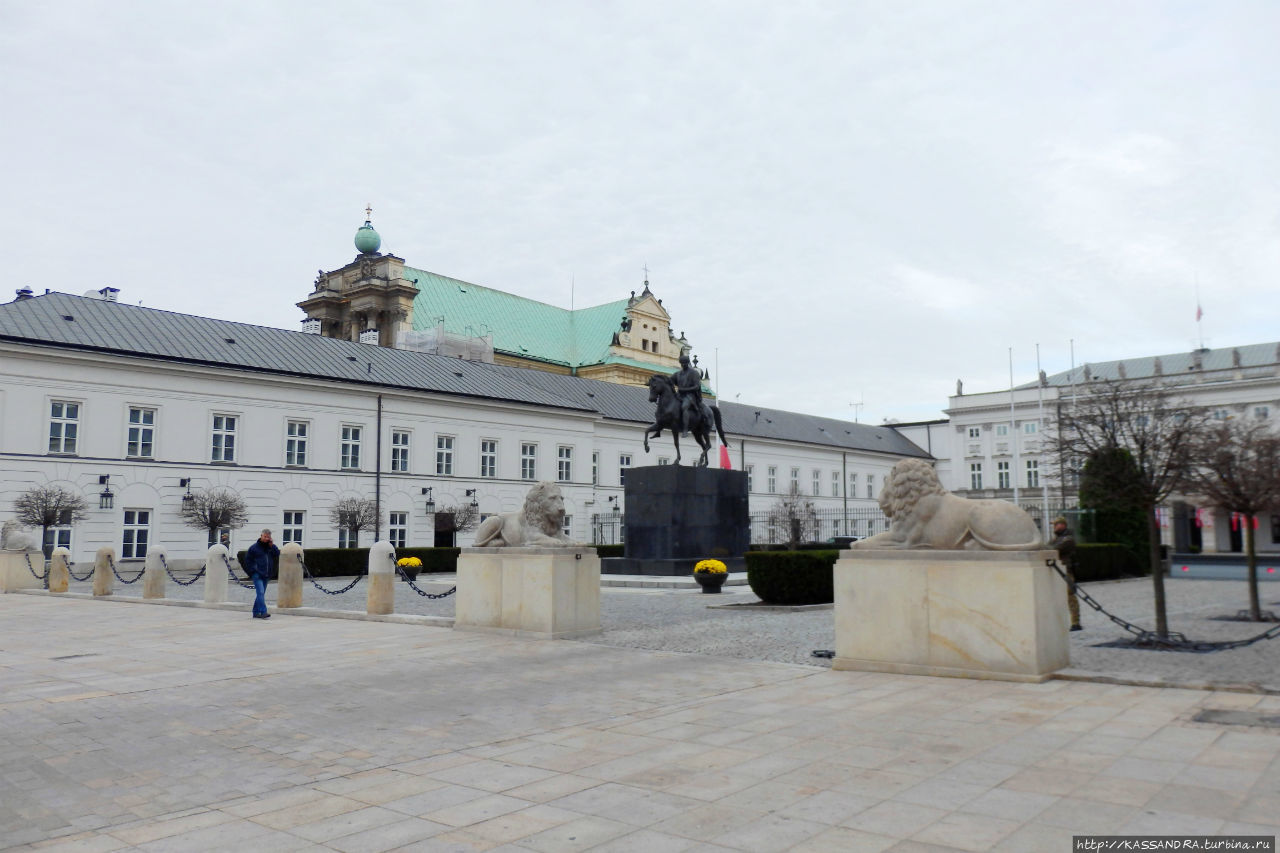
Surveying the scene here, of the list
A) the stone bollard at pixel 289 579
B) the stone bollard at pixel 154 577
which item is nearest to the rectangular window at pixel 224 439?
the stone bollard at pixel 154 577

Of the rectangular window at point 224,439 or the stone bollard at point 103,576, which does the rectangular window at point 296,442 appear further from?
the stone bollard at point 103,576

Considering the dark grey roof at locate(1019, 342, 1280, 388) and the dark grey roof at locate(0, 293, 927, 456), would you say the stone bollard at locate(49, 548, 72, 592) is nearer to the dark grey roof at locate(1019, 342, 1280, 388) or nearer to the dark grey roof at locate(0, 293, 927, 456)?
the dark grey roof at locate(0, 293, 927, 456)

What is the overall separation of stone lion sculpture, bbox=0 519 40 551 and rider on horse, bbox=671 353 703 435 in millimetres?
20538

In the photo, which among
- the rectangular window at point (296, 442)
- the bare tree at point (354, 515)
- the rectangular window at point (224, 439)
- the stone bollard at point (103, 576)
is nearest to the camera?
the stone bollard at point (103, 576)

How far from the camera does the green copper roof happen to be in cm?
7344

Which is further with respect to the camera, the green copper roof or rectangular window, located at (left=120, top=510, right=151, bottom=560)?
the green copper roof

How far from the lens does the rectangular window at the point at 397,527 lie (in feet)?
149

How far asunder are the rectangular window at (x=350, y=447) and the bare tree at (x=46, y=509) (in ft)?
38.6

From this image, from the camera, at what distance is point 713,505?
91.4ft

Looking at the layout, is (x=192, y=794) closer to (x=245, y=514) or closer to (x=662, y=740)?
(x=662, y=740)

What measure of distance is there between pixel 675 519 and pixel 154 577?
13.7m

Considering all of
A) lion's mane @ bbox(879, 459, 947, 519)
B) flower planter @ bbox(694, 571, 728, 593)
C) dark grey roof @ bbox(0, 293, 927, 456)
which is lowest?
flower planter @ bbox(694, 571, 728, 593)

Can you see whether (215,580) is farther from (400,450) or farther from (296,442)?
(400,450)

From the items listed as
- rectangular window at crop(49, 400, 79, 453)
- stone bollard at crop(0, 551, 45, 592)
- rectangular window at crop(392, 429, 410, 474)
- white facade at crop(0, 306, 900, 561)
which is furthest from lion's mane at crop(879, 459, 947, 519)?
rectangular window at crop(392, 429, 410, 474)
